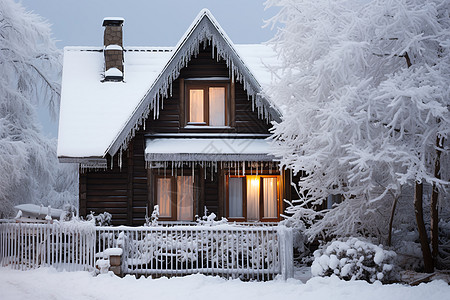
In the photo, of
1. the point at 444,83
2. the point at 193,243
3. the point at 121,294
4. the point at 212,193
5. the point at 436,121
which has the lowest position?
the point at 121,294

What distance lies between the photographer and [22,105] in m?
23.0

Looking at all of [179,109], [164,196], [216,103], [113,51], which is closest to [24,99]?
[113,51]

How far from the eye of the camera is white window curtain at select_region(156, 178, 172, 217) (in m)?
17.6

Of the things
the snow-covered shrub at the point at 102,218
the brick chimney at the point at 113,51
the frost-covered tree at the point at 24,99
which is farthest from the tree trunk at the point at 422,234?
the frost-covered tree at the point at 24,99

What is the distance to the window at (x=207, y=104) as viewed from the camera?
1791 centimetres

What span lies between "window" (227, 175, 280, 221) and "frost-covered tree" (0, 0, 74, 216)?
7.85 m

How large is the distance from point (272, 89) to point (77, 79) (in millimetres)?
9406

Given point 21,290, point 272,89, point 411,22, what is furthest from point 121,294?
point 411,22

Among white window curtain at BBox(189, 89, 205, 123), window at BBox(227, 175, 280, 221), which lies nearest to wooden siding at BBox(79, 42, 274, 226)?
white window curtain at BBox(189, 89, 205, 123)

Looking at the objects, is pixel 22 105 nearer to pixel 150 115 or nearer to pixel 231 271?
pixel 150 115

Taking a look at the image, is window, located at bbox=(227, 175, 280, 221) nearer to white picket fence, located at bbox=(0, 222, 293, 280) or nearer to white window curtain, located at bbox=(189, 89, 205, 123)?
white window curtain, located at bbox=(189, 89, 205, 123)

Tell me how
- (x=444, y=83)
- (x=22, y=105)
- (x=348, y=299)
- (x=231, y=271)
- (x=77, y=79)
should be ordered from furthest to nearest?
(x=22, y=105) → (x=77, y=79) → (x=231, y=271) → (x=444, y=83) → (x=348, y=299)

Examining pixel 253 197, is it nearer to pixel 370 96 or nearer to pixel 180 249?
pixel 180 249

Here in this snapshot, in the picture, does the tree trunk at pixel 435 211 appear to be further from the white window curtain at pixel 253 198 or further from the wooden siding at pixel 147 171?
the wooden siding at pixel 147 171
